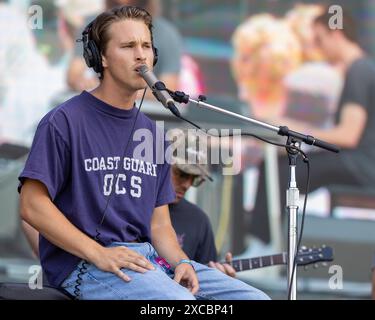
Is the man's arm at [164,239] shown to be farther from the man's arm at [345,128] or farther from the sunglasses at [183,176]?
the man's arm at [345,128]

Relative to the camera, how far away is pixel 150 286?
141 inches

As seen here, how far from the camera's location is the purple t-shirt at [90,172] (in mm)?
3754

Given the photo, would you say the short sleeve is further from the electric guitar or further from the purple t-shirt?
the electric guitar

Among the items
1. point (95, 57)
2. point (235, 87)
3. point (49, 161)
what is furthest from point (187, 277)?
point (235, 87)

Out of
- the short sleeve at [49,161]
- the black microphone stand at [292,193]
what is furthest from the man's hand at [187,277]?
the short sleeve at [49,161]

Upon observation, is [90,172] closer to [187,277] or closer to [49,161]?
[49,161]

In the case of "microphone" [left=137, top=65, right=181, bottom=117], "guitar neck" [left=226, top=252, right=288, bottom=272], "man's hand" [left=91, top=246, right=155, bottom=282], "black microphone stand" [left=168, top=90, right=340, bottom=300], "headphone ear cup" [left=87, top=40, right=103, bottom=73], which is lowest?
"guitar neck" [left=226, top=252, right=288, bottom=272]

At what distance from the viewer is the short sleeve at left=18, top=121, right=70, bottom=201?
12.2 ft

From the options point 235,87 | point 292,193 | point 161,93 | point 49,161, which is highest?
point 235,87

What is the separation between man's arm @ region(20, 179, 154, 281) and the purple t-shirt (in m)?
0.05

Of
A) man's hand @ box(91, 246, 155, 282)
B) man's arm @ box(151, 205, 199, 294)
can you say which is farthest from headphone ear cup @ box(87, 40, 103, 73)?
man's hand @ box(91, 246, 155, 282)

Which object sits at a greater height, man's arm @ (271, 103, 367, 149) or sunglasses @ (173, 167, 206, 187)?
man's arm @ (271, 103, 367, 149)

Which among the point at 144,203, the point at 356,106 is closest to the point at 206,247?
the point at 144,203

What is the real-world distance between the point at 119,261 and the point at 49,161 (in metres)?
0.43
